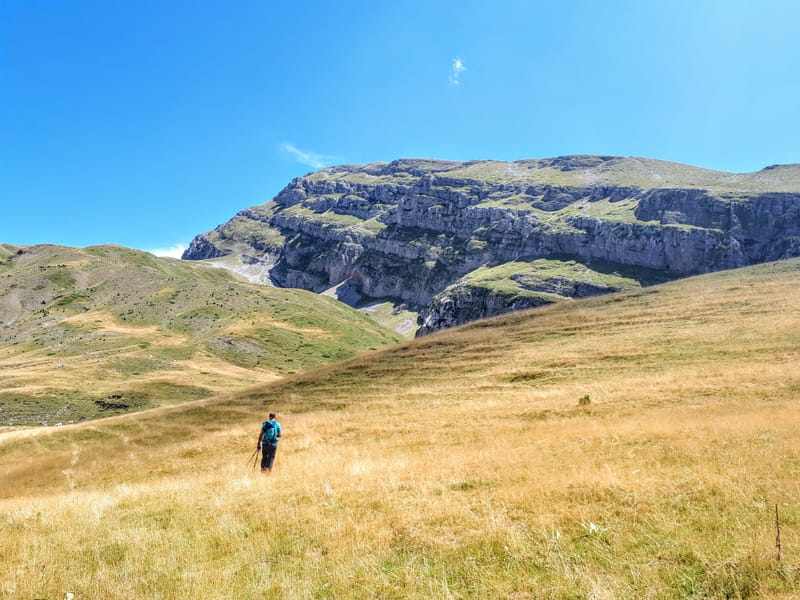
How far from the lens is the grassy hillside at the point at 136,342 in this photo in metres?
86.9

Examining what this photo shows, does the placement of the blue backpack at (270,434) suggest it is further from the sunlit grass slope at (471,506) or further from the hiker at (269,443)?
the sunlit grass slope at (471,506)

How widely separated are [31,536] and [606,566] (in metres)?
12.5

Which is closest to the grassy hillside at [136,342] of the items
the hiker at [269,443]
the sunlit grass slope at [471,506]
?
the sunlit grass slope at [471,506]

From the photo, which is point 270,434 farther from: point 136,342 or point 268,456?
point 136,342

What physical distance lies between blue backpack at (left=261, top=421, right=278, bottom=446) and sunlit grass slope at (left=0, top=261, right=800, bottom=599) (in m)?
1.34

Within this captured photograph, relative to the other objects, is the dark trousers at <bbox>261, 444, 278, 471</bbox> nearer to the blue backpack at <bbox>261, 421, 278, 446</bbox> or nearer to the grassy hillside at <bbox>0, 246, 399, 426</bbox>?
the blue backpack at <bbox>261, 421, 278, 446</bbox>

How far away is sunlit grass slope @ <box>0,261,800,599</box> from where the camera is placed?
23.1ft

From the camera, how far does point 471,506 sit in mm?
10195

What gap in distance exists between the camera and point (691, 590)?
618 centimetres

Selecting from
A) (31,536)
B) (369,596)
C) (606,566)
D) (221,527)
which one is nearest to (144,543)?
(221,527)

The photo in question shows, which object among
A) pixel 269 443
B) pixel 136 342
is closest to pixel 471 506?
pixel 269 443

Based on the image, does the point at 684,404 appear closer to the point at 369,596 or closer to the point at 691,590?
the point at 691,590

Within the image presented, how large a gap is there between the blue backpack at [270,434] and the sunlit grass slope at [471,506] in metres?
1.34

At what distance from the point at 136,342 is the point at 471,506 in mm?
144428
